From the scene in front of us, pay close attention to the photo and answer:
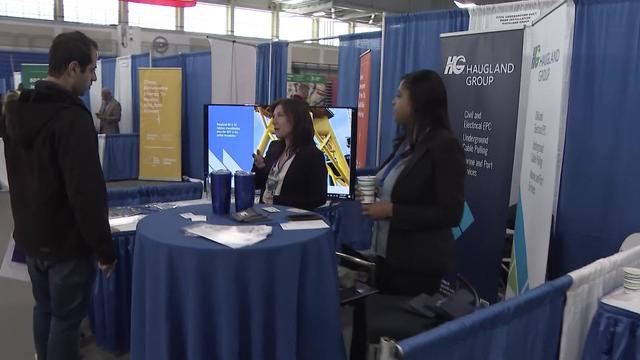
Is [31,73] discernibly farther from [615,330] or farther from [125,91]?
[615,330]

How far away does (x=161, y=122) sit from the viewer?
277 inches

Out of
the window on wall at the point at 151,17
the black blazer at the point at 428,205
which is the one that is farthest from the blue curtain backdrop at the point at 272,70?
the window on wall at the point at 151,17

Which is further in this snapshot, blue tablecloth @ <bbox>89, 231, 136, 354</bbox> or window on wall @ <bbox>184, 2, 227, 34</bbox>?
window on wall @ <bbox>184, 2, 227, 34</bbox>

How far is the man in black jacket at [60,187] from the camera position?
1.78 meters

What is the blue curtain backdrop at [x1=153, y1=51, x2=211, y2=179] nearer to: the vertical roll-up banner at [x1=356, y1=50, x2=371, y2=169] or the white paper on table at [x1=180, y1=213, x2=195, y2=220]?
the vertical roll-up banner at [x1=356, y1=50, x2=371, y2=169]

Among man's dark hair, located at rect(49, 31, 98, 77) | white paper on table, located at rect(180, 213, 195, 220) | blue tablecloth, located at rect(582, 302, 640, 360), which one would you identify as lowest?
blue tablecloth, located at rect(582, 302, 640, 360)

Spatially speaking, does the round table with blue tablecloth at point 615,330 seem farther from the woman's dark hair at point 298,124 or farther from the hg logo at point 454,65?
the hg logo at point 454,65

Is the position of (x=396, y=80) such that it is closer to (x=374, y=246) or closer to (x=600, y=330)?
(x=374, y=246)

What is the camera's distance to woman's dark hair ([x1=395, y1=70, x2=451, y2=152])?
1.97 meters

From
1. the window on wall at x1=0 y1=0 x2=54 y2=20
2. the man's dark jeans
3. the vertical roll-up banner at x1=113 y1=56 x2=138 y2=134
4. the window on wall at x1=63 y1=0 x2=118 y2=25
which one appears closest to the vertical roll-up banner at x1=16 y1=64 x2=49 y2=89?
the vertical roll-up banner at x1=113 y1=56 x2=138 y2=134

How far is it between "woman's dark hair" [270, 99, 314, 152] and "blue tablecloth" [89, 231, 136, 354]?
34.9 inches

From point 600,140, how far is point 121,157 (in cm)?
675

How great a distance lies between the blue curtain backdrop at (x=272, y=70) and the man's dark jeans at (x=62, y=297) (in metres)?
4.09

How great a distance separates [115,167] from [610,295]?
730cm
